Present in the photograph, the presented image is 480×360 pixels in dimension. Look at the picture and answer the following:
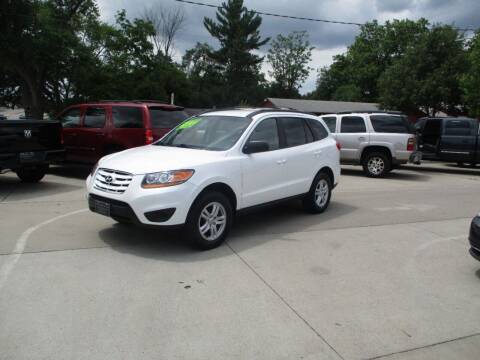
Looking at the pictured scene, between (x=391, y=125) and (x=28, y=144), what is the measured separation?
999 centimetres

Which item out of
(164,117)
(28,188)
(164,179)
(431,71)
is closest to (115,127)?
(164,117)

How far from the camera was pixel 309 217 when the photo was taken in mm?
7336

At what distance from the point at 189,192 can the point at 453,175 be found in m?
12.5

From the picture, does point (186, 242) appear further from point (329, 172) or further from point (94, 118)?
point (94, 118)

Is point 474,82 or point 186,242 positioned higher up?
point 474,82

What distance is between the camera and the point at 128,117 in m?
10.0

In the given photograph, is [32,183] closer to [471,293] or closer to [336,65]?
[471,293]

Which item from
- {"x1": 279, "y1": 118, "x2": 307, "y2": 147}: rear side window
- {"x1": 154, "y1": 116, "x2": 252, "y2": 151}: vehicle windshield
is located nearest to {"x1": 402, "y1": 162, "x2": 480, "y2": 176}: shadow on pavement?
{"x1": 279, "y1": 118, "x2": 307, "y2": 147}: rear side window

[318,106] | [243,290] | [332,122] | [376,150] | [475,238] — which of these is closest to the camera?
[243,290]

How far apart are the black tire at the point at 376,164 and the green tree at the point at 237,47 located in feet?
147

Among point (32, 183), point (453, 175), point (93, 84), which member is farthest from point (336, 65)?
point (32, 183)

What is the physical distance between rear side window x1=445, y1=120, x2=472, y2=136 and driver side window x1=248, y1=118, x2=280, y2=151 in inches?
438

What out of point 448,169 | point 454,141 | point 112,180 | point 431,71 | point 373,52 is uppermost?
point 373,52

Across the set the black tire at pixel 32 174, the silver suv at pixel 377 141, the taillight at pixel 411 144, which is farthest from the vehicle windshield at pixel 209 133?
the taillight at pixel 411 144
